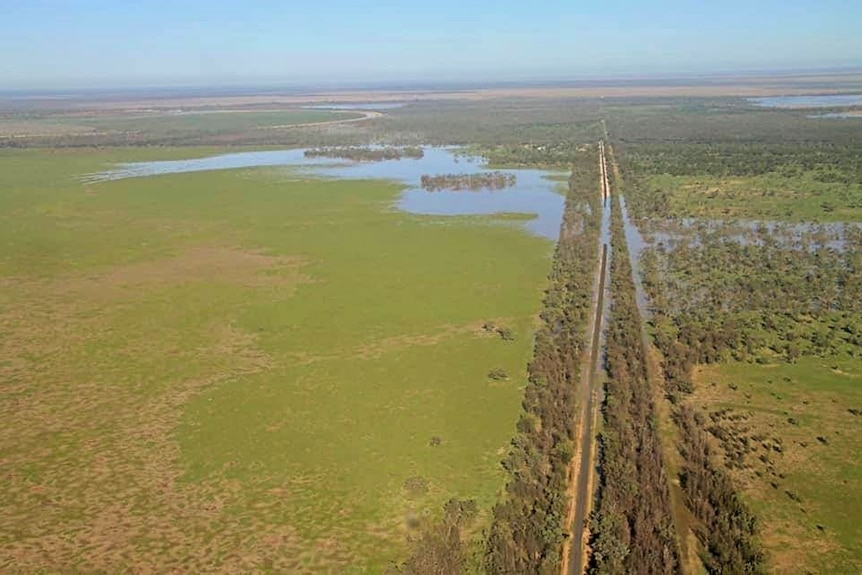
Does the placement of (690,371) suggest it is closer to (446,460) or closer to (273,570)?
(446,460)

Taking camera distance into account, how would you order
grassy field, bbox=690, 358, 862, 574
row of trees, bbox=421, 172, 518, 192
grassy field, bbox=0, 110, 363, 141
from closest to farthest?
1. grassy field, bbox=690, 358, 862, 574
2. row of trees, bbox=421, 172, 518, 192
3. grassy field, bbox=0, 110, 363, 141

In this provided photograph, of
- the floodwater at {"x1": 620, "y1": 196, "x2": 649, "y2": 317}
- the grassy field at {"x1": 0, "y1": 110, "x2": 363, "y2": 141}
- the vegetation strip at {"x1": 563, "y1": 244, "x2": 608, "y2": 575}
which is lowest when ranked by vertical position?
the vegetation strip at {"x1": 563, "y1": 244, "x2": 608, "y2": 575}

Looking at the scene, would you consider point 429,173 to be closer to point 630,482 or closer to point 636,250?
point 636,250

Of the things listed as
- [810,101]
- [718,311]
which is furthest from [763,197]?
[810,101]

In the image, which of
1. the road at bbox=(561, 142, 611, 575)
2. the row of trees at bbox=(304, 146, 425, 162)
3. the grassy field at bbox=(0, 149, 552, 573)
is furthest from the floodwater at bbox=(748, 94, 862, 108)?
the road at bbox=(561, 142, 611, 575)

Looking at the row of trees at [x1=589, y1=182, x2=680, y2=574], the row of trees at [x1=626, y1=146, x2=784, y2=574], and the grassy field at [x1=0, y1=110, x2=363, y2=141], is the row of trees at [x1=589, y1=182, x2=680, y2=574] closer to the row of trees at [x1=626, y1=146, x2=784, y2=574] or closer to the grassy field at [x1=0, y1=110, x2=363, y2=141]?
the row of trees at [x1=626, y1=146, x2=784, y2=574]

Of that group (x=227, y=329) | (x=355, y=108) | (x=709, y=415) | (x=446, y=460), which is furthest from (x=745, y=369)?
(x=355, y=108)

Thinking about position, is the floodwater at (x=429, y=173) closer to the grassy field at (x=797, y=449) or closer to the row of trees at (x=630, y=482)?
the row of trees at (x=630, y=482)
